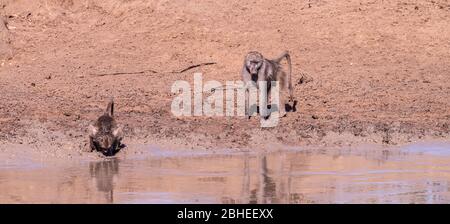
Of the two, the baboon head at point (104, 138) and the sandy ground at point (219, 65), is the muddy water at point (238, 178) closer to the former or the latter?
the baboon head at point (104, 138)

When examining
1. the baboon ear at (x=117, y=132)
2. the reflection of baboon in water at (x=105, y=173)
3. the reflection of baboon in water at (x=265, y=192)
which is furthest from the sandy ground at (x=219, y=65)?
the reflection of baboon in water at (x=265, y=192)

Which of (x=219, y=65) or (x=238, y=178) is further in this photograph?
(x=219, y=65)

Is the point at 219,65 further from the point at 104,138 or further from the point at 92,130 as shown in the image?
the point at 104,138

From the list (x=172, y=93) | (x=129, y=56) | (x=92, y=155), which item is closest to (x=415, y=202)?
(x=92, y=155)

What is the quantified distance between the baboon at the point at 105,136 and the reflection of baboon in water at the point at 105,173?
0.20 meters

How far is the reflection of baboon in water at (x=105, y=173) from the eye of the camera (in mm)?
10328

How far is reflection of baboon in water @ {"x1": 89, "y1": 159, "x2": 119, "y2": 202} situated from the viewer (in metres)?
10.3

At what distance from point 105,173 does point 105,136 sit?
0.87 m

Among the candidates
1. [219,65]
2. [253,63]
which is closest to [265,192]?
[253,63]

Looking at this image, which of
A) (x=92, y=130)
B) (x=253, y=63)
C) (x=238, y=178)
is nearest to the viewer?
(x=238, y=178)

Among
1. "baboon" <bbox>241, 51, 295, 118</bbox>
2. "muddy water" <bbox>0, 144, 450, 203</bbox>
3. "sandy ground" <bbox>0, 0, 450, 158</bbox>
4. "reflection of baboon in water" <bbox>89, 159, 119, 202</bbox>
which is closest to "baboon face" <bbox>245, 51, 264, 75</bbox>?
"baboon" <bbox>241, 51, 295, 118</bbox>

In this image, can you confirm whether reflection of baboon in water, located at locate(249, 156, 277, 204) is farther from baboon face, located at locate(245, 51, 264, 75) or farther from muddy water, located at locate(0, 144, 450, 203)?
baboon face, located at locate(245, 51, 264, 75)

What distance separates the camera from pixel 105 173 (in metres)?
11.2

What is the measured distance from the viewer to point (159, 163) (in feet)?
39.2
